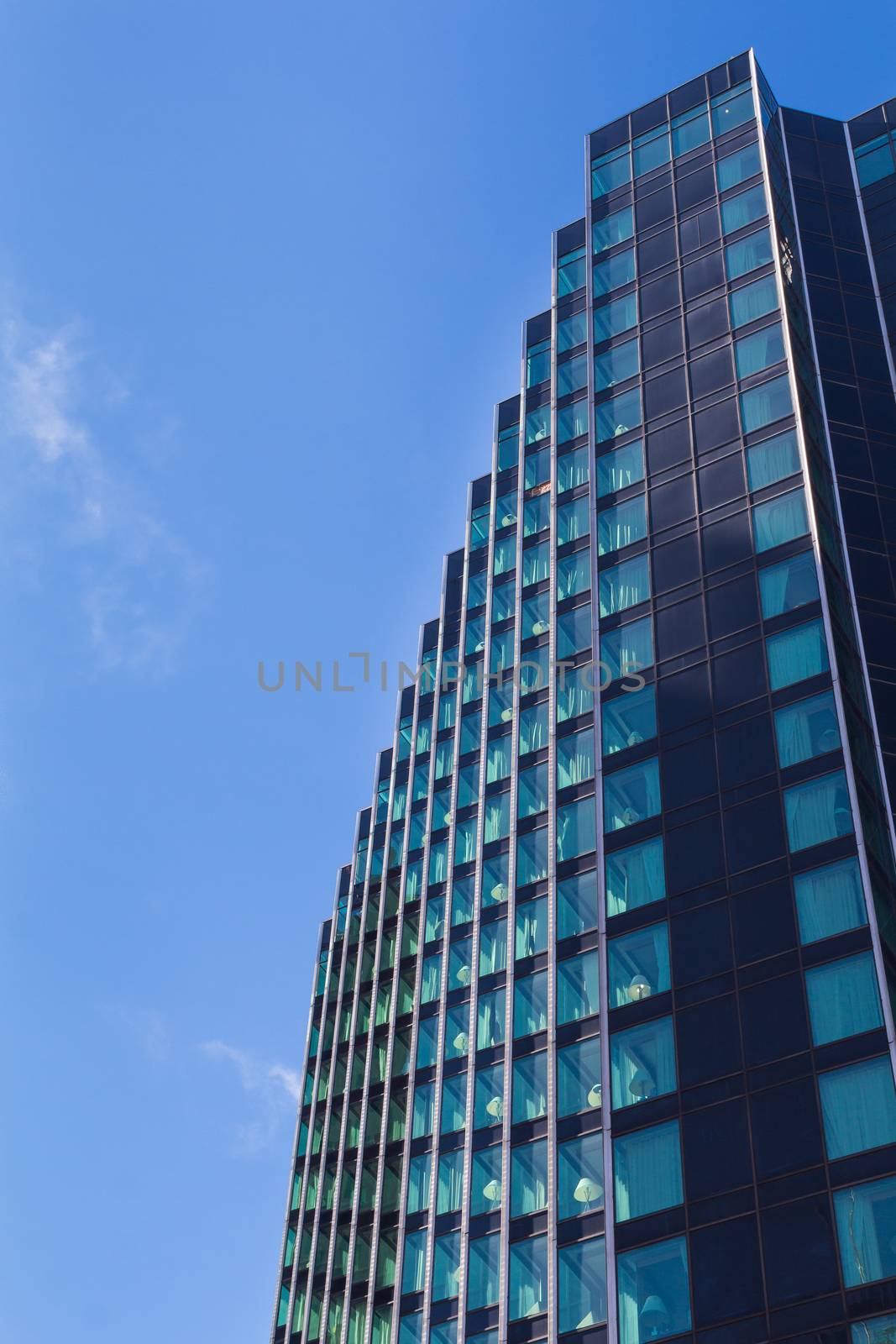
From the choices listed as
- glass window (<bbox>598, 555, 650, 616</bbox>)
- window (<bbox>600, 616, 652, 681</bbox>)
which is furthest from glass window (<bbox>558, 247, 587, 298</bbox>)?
window (<bbox>600, 616, 652, 681</bbox>)

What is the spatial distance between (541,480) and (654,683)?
2587 centimetres

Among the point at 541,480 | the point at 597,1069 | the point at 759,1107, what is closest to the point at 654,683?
the point at 597,1069

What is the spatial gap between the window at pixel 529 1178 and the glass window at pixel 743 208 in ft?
147

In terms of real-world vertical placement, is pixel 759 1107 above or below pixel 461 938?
below

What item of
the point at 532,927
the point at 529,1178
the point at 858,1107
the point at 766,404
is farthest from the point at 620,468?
the point at 858,1107

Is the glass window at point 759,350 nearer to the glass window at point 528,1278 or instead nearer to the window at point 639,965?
the window at point 639,965

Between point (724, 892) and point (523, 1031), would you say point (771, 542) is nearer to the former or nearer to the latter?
point (724, 892)

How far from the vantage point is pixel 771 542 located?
64.8 metres

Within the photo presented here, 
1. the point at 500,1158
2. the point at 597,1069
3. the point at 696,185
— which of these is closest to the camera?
the point at 597,1069

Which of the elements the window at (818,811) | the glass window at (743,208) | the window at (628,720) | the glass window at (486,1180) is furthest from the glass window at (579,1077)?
the glass window at (743,208)

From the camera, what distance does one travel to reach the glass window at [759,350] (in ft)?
235

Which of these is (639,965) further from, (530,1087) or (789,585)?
(789,585)

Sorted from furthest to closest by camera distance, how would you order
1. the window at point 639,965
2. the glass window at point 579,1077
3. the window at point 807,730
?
the glass window at point 579,1077 → the window at point 807,730 → the window at point 639,965

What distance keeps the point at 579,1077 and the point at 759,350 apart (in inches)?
1303
